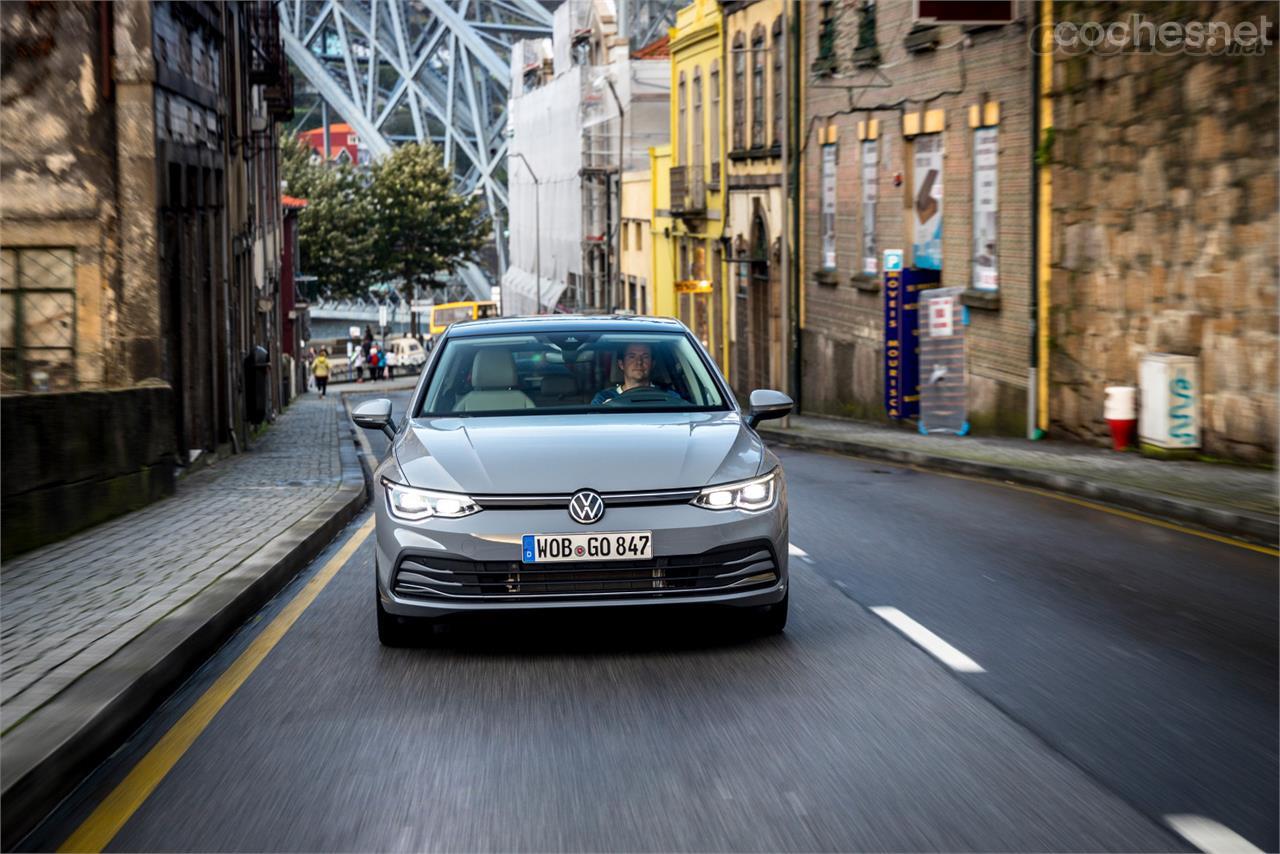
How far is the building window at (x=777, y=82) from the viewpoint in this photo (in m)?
38.5

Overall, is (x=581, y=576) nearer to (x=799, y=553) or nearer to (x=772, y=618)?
(x=772, y=618)

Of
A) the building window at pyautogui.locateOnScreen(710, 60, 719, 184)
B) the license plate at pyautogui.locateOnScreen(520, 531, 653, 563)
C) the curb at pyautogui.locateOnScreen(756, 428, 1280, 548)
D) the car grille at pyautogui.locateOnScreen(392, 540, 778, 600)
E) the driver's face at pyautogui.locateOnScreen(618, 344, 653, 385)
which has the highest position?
the building window at pyautogui.locateOnScreen(710, 60, 719, 184)

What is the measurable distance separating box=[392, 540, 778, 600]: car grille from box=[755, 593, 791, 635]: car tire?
465mm

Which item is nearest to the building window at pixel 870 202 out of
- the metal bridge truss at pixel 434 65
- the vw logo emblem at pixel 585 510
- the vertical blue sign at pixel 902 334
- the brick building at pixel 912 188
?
the brick building at pixel 912 188

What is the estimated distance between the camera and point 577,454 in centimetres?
787

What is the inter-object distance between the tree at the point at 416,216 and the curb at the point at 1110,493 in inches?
2730

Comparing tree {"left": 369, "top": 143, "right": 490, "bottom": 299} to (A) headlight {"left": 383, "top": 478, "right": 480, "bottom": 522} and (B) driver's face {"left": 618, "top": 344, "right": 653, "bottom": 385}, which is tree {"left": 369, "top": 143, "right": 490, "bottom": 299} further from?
(A) headlight {"left": 383, "top": 478, "right": 480, "bottom": 522}

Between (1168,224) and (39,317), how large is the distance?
38.9 ft

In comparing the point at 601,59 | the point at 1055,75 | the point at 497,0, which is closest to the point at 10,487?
the point at 1055,75

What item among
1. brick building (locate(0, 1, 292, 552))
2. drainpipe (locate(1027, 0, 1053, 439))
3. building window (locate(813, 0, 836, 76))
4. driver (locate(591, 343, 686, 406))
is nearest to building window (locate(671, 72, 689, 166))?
building window (locate(813, 0, 836, 76))

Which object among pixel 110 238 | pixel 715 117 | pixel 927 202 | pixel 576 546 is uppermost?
pixel 715 117

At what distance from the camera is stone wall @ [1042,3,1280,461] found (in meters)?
16.9

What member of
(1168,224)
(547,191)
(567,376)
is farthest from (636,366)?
(547,191)

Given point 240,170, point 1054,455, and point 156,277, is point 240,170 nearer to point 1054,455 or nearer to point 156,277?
point 156,277
